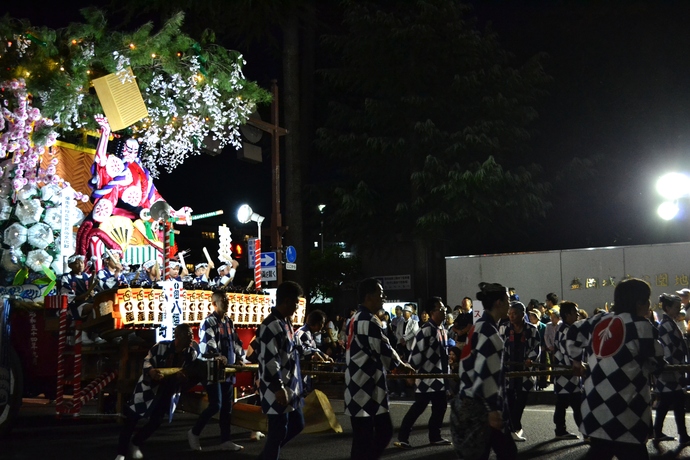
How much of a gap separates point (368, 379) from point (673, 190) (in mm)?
8153

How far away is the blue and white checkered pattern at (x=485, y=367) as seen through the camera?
215 inches

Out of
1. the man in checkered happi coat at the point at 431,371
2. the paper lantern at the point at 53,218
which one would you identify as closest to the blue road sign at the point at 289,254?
the paper lantern at the point at 53,218

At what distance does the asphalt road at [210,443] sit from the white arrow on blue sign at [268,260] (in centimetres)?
572

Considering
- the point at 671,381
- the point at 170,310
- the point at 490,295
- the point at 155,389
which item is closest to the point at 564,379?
the point at 671,381

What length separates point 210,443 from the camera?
10.3 metres

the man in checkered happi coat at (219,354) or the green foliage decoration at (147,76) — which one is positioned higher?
the green foliage decoration at (147,76)

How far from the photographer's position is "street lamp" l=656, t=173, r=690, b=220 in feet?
40.9

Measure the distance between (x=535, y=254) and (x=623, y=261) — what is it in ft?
7.50

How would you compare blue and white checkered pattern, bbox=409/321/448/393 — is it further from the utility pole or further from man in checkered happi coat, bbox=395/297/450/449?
the utility pole

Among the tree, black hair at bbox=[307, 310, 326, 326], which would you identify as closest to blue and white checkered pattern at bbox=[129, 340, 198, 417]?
black hair at bbox=[307, 310, 326, 326]

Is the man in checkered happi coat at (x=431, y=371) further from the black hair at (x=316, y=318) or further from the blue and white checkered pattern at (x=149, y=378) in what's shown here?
the blue and white checkered pattern at (x=149, y=378)

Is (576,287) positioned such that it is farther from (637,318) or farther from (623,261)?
(637,318)

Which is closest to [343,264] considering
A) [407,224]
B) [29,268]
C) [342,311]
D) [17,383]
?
[342,311]

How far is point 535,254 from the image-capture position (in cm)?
2038
